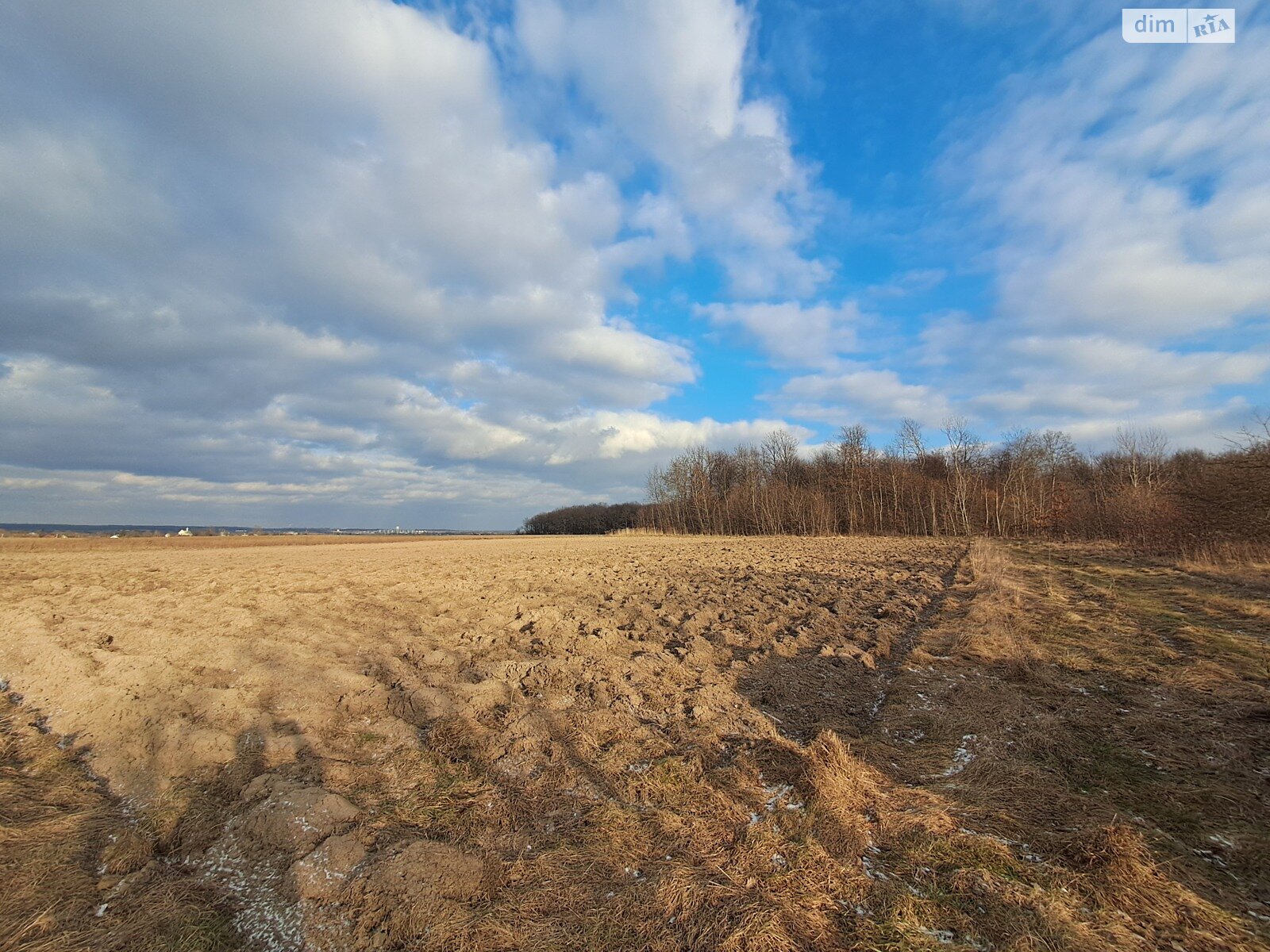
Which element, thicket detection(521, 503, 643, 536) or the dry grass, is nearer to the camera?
the dry grass

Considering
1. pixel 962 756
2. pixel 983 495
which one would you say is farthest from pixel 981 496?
pixel 962 756

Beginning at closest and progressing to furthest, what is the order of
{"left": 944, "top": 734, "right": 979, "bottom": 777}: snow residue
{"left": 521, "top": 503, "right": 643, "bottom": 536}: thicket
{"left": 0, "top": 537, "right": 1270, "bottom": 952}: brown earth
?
{"left": 0, "top": 537, "right": 1270, "bottom": 952}: brown earth < {"left": 944, "top": 734, "right": 979, "bottom": 777}: snow residue < {"left": 521, "top": 503, "right": 643, "bottom": 536}: thicket

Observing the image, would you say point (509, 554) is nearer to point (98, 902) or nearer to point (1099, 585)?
point (1099, 585)

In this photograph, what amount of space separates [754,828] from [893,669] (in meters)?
5.22

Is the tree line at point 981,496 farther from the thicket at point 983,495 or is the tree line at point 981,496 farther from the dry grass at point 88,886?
the dry grass at point 88,886

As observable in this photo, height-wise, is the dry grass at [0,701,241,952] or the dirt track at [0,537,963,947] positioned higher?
the dirt track at [0,537,963,947]

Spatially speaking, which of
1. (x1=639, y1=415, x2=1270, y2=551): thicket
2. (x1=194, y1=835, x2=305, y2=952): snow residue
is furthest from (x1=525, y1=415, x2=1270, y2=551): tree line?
(x1=194, y1=835, x2=305, y2=952): snow residue

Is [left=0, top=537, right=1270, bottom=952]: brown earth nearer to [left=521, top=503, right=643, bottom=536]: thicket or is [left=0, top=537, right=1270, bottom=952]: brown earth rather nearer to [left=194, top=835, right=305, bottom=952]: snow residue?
[left=194, top=835, right=305, bottom=952]: snow residue

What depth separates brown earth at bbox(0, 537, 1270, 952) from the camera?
11.3 feet

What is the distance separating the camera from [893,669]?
8.52 meters

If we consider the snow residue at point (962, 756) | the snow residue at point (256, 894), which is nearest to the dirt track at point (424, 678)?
the snow residue at point (256, 894)

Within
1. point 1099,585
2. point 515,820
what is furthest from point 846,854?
point 1099,585

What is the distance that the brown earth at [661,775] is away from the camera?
343 centimetres

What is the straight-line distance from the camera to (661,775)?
517 centimetres
